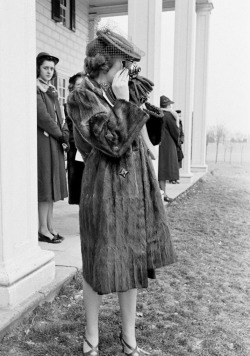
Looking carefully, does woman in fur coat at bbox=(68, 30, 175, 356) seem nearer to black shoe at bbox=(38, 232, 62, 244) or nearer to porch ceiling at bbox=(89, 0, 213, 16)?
black shoe at bbox=(38, 232, 62, 244)

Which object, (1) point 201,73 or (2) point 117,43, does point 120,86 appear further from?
(1) point 201,73

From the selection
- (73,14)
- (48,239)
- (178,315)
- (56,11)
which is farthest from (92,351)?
(73,14)

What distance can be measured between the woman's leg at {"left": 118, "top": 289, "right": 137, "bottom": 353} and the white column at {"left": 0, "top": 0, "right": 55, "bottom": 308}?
842 mm

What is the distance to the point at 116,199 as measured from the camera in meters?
2.23

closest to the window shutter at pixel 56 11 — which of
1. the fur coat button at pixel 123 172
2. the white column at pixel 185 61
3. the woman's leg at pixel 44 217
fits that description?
the white column at pixel 185 61

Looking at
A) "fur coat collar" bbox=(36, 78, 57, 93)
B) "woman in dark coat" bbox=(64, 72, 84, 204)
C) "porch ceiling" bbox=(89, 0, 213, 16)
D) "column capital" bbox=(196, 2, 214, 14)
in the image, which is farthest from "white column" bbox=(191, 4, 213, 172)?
"fur coat collar" bbox=(36, 78, 57, 93)

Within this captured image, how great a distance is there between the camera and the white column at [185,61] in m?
10.1

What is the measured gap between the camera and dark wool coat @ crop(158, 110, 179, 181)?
7.78 meters

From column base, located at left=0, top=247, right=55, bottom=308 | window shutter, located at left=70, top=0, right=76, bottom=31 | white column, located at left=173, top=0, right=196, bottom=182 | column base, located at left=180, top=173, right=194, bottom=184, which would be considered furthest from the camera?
window shutter, located at left=70, top=0, right=76, bottom=31

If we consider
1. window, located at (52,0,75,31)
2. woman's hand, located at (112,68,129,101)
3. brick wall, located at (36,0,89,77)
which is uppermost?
window, located at (52,0,75,31)

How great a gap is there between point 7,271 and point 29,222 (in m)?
0.41

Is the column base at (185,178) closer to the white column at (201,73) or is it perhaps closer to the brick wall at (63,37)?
the white column at (201,73)

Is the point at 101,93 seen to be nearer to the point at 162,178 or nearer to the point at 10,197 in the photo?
the point at 10,197

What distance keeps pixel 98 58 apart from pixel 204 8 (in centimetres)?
1244
